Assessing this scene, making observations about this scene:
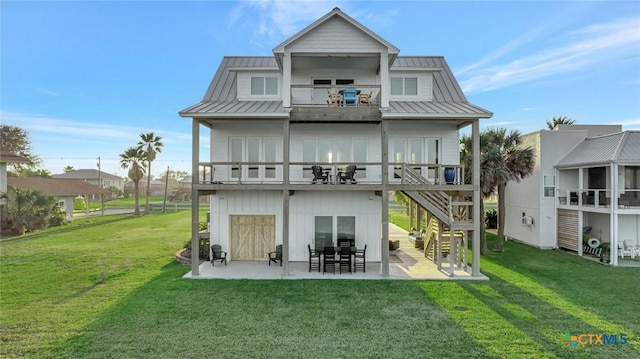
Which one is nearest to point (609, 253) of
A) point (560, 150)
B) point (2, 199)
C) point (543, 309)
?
point (560, 150)

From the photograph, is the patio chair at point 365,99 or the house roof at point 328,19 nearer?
the house roof at point 328,19

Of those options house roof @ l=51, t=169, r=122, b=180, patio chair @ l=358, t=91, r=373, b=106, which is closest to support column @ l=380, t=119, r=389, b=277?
patio chair @ l=358, t=91, r=373, b=106

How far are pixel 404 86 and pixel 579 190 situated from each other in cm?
1143

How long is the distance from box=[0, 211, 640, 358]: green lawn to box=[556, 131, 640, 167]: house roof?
5.39 m

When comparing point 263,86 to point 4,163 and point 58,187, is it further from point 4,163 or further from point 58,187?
point 58,187

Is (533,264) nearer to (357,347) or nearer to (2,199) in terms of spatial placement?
(357,347)

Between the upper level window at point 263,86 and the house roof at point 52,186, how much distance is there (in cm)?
2744

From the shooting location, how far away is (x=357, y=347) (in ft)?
21.3

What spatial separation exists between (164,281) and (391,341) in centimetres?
852

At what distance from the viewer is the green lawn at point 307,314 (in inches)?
252

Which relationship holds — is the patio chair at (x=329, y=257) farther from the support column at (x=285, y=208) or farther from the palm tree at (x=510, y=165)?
the palm tree at (x=510, y=165)

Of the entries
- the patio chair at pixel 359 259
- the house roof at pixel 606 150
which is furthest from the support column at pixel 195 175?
the house roof at pixel 606 150

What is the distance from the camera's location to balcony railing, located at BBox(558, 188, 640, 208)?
1481cm

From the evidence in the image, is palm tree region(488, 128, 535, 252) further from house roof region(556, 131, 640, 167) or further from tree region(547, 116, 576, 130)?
tree region(547, 116, 576, 130)
